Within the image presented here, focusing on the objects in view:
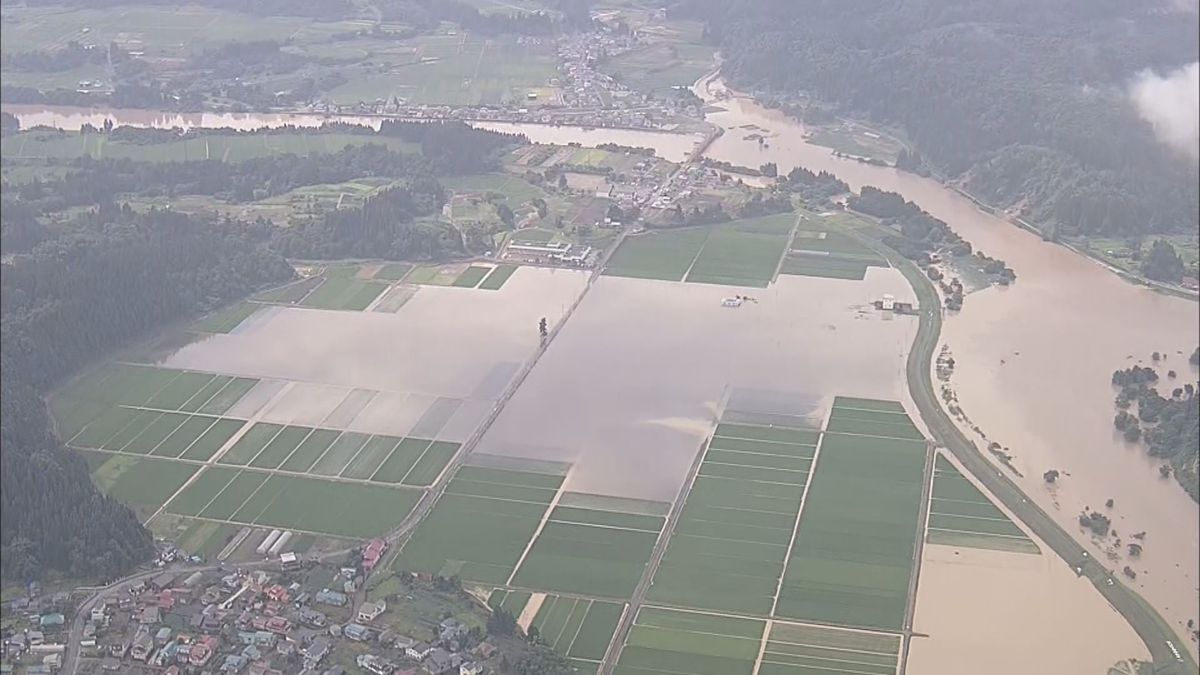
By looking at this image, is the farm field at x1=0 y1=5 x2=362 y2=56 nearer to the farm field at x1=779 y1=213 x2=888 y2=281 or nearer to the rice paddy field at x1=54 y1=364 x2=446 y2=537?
the rice paddy field at x1=54 y1=364 x2=446 y2=537

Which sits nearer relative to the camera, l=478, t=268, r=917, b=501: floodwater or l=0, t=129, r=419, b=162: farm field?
l=478, t=268, r=917, b=501: floodwater

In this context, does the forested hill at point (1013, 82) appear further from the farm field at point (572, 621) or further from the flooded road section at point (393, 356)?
the farm field at point (572, 621)

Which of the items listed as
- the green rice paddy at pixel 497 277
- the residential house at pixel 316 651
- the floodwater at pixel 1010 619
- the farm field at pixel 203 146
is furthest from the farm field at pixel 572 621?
the farm field at pixel 203 146

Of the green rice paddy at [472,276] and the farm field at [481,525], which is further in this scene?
the green rice paddy at [472,276]

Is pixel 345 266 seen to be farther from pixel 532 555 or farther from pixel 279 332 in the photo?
pixel 532 555

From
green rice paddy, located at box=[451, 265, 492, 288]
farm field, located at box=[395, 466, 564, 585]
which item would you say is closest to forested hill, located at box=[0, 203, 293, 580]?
green rice paddy, located at box=[451, 265, 492, 288]

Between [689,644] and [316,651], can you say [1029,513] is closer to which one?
[689,644]
